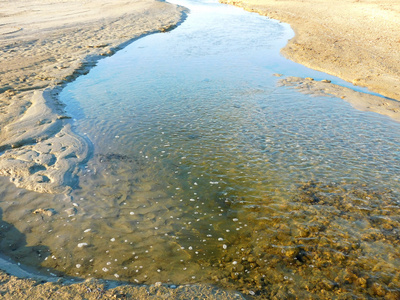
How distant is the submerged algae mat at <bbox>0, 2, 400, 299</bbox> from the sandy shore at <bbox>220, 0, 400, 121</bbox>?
2.54 metres

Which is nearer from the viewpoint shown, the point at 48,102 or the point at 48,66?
the point at 48,102

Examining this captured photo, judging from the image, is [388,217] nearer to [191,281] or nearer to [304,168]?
[304,168]

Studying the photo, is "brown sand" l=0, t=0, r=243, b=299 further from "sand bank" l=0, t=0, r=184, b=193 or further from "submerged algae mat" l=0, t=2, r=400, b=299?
"submerged algae mat" l=0, t=2, r=400, b=299

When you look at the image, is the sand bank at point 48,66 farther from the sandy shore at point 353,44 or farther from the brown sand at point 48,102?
the sandy shore at point 353,44

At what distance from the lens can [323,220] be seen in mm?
7137

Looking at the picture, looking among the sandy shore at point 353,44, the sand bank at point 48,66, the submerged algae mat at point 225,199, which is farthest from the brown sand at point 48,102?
the sandy shore at point 353,44

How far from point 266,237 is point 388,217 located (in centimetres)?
304

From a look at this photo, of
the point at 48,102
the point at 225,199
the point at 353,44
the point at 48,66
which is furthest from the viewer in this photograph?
the point at 353,44

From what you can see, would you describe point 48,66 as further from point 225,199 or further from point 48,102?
point 225,199

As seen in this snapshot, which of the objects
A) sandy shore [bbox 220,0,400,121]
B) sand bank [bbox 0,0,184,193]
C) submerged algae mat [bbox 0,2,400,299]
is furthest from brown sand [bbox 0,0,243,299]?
sandy shore [bbox 220,0,400,121]

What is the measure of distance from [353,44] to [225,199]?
19.9 meters

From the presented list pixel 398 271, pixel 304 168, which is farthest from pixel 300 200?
pixel 398 271

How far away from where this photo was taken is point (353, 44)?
2234cm

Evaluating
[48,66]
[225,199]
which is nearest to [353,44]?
[225,199]
